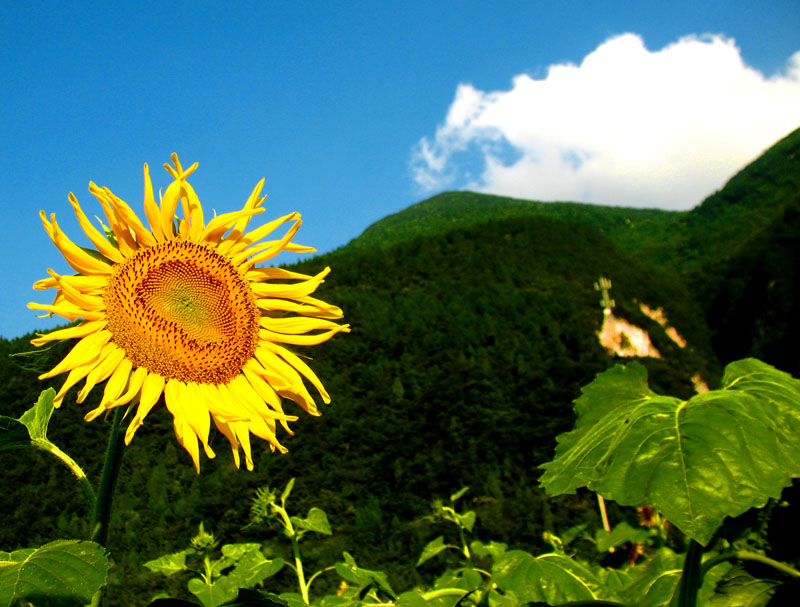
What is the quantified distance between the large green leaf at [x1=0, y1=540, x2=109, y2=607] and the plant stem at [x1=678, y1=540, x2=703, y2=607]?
1257 millimetres

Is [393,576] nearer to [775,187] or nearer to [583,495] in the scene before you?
[583,495]

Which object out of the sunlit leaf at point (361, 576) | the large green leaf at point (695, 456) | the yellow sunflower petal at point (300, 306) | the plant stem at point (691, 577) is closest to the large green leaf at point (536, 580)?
the plant stem at point (691, 577)

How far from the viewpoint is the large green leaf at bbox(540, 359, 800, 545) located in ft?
3.59

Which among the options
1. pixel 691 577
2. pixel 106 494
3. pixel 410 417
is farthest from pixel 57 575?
pixel 410 417

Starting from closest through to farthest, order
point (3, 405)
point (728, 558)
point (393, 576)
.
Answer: point (728, 558) → point (393, 576) → point (3, 405)

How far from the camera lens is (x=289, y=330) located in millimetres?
1676

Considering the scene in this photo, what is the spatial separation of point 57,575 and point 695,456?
117 cm

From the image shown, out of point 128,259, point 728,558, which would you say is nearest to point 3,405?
point 128,259

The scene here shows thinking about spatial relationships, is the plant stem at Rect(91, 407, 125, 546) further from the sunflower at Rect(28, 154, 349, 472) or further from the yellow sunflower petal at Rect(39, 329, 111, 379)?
the yellow sunflower petal at Rect(39, 329, 111, 379)

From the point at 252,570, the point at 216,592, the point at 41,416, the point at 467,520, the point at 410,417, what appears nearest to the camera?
the point at 41,416

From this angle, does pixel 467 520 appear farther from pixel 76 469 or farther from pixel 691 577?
pixel 76 469

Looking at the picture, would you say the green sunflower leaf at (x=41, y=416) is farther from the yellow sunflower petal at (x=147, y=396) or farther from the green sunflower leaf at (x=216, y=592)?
the green sunflower leaf at (x=216, y=592)

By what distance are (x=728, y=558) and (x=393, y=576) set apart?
15.7 ft

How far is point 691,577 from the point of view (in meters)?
1.42
